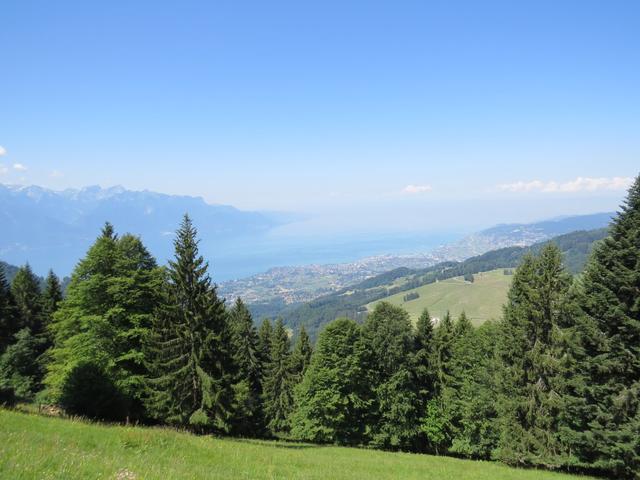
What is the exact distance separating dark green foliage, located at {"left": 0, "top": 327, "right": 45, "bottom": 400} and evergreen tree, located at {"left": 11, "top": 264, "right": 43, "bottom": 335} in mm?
7757

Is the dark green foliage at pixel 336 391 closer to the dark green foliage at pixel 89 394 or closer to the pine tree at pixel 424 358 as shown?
the pine tree at pixel 424 358

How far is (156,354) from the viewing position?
25.0m

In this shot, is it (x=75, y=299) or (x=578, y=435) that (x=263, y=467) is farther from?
(x=75, y=299)

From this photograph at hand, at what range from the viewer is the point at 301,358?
4275 cm

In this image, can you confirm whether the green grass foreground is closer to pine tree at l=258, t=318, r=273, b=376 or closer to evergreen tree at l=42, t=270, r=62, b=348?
pine tree at l=258, t=318, r=273, b=376

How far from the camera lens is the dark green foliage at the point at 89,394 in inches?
866

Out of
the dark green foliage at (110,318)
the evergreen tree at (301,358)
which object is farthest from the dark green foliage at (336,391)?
the dark green foliage at (110,318)

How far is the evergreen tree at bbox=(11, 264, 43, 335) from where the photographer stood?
4572cm

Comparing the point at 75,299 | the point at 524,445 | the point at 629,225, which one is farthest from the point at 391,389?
the point at 75,299

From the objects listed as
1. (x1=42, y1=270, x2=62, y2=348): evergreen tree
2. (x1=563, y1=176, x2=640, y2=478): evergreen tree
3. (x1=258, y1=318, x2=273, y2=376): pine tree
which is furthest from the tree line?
(x1=258, y1=318, x2=273, y2=376): pine tree

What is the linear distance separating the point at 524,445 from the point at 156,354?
76.8 feet

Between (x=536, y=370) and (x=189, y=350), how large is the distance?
69.1 ft

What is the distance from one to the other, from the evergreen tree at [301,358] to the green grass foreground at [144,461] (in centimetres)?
2197

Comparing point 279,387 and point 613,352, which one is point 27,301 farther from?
point 613,352
